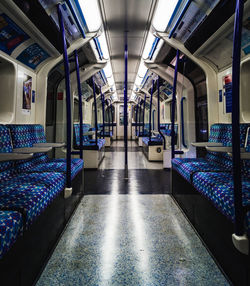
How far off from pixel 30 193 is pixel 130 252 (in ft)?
3.32

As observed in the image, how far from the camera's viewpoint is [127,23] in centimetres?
358

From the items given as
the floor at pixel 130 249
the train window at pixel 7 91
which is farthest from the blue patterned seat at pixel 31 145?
the floor at pixel 130 249

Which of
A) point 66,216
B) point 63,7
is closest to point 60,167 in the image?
point 66,216

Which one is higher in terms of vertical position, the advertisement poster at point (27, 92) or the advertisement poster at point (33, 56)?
the advertisement poster at point (33, 56)

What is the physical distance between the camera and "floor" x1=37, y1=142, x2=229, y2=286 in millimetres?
1322

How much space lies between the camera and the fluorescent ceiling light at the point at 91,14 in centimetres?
284

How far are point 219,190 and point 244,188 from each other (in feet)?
0.83

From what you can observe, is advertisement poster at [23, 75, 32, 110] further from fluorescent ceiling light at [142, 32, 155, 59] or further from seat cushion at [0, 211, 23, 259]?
fluorescent ceiling light at [142, 32, 155, 59]

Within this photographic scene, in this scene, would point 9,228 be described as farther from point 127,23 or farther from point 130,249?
point 127,23

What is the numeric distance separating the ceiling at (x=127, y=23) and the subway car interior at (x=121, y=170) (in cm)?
3

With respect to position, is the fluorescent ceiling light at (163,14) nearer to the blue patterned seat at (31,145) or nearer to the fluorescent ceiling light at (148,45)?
the fluorescent ceiling light at (148,45)

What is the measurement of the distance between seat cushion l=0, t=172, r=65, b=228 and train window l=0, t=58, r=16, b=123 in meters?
1.34

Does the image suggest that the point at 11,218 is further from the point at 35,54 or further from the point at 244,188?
the point at 35,54

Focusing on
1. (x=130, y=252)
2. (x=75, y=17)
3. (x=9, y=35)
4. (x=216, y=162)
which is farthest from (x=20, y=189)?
(x=75, y=17)
